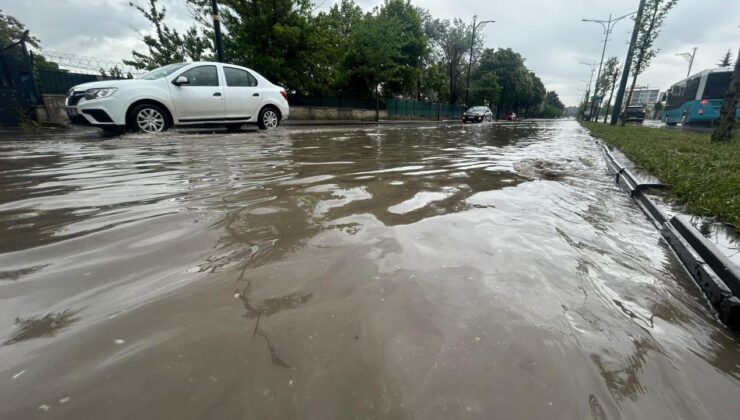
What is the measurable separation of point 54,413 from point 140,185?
102 inches

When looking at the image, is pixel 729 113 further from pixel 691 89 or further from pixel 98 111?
pixel 691 89

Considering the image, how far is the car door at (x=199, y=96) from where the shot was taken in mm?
6715

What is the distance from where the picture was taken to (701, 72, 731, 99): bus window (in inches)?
719

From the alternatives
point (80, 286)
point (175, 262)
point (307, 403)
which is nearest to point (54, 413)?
point (307, 403)

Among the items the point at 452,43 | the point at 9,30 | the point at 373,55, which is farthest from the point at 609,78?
the point at 9,30

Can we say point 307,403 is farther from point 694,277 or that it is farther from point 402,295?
point 694,277

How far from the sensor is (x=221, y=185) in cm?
296

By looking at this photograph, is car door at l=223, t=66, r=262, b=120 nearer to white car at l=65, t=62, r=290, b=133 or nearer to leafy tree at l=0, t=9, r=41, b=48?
white car at l=65, t=62, r=290, b=133

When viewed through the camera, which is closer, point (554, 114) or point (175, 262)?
point (175, 262)

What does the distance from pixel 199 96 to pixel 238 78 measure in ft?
3.67

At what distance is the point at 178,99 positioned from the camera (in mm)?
6691

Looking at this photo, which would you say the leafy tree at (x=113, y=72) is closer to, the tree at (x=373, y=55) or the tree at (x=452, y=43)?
the tree at (x=373, y=55)

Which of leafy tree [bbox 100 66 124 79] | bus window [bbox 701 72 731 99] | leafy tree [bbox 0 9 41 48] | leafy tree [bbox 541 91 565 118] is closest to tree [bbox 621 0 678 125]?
bus window [bbox 701 72 731 99]

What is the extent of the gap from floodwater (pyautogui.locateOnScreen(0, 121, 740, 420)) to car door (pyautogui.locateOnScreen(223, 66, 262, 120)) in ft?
17.9
